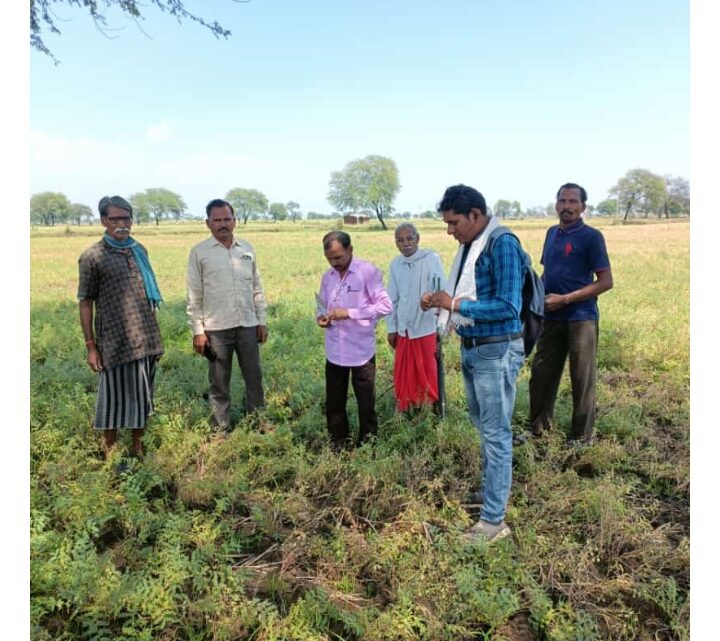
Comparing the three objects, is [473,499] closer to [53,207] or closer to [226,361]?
[226,361]

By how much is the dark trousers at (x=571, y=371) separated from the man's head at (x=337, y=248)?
180 cm

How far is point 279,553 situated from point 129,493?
40.8 inches

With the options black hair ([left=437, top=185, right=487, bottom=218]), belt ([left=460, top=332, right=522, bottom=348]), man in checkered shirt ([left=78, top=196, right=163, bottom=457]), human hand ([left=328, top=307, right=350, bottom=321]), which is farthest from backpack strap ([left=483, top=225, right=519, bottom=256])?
man in checkered shirt ([left=78, top=196, right=163, bottom=457])

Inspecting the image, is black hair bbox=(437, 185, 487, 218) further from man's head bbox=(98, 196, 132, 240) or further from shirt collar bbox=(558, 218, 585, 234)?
man's head bbox=(98, 196, 132, 240)

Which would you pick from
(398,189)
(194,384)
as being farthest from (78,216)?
(194,384)

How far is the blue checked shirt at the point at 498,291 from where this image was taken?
2.47 meters

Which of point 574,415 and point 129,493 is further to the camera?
point 574,415

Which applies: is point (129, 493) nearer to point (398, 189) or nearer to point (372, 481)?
point (372, 481)

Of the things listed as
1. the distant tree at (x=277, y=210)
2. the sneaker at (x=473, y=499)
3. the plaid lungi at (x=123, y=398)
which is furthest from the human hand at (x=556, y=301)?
the distant tree at (x=277, y=210)

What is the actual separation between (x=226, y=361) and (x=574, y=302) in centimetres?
290

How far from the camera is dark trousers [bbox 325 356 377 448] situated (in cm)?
367

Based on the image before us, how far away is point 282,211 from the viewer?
4476 inches

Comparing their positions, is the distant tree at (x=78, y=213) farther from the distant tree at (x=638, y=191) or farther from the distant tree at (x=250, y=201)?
the distant tree at (x=638, y=191)

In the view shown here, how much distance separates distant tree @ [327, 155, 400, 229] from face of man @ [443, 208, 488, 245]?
76.0m
